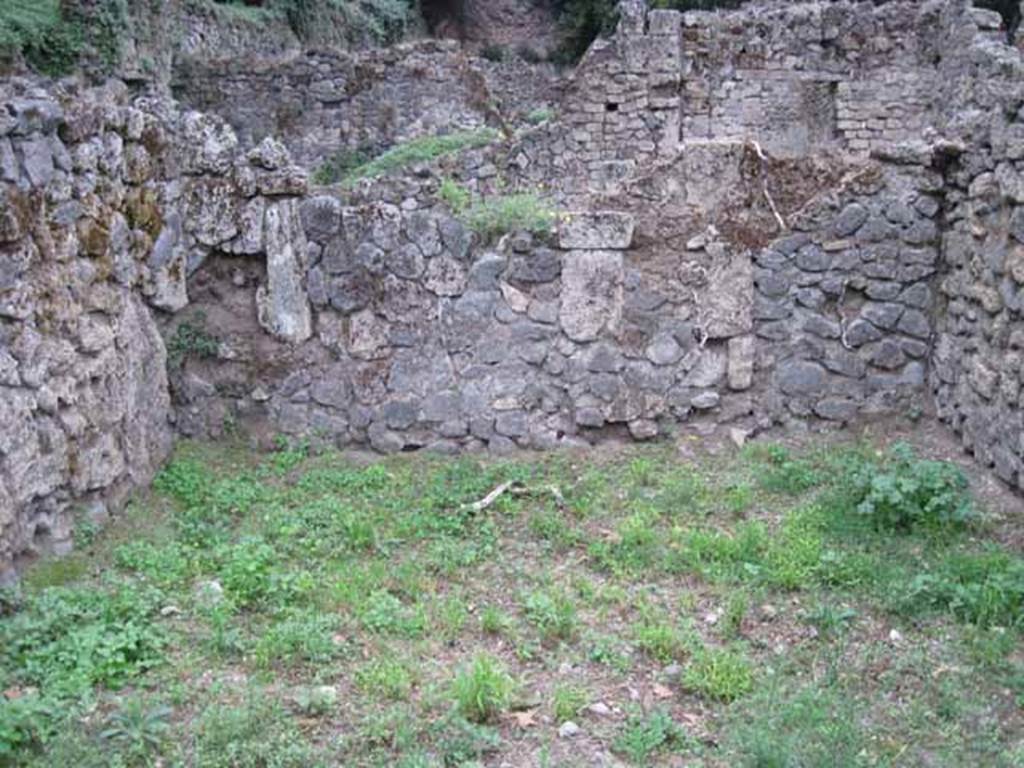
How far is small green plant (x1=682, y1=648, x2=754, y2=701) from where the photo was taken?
373 cm

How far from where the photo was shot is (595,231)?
5.99m

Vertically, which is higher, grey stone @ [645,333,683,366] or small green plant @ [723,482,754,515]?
grey stone @ [645,333,683,366]

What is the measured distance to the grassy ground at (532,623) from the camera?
3416mm

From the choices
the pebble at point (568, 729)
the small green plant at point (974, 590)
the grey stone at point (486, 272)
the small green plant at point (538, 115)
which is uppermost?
the small green plant at point (538, 115)

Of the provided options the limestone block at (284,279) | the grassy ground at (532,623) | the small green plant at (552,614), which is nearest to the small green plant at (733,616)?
the grassy ground at (532,623)

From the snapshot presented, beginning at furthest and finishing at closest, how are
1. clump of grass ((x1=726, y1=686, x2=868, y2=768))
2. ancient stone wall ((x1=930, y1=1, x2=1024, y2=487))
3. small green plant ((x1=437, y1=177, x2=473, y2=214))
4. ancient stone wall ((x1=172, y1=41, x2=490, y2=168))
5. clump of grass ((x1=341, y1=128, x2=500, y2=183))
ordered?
1. ancient stone wall ((x1=172, y1=41, x2=490, y2=168))
2. clump of grass ((x1=341, y1=128, x2=500, y2=183))
3. small green plant ((x1=437, y1=177, x2=473, y2=214))
4. ancient stone wall ((x1=930, y1=1, x2=1024, y2=487))
5. clump of grass ((x1=726, y1=686, x2=868, y2=768))

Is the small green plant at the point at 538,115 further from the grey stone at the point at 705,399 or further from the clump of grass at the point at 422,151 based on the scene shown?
the grey stone at the point at 705,399

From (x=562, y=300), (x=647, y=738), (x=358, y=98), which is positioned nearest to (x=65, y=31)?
(x=358, y=98)

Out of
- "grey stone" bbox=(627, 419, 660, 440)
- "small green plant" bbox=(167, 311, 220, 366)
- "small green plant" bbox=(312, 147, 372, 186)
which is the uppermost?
"small green plant" bbox=(312, 147, 372, 186)

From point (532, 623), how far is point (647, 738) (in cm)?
90

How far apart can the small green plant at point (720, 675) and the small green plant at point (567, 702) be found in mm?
400

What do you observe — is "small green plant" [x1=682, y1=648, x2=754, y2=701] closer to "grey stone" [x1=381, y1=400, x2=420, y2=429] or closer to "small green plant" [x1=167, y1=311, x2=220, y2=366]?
"grey stone" [x1=381, y1=400, x2=420, y2=429]

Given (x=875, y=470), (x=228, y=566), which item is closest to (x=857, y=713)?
(x=875, y=470)

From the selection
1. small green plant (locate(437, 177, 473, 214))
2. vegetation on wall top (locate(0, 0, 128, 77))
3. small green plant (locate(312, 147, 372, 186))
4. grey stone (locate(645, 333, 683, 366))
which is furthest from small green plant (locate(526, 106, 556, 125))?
grey stone (locate(645, 333, 683, 366))
